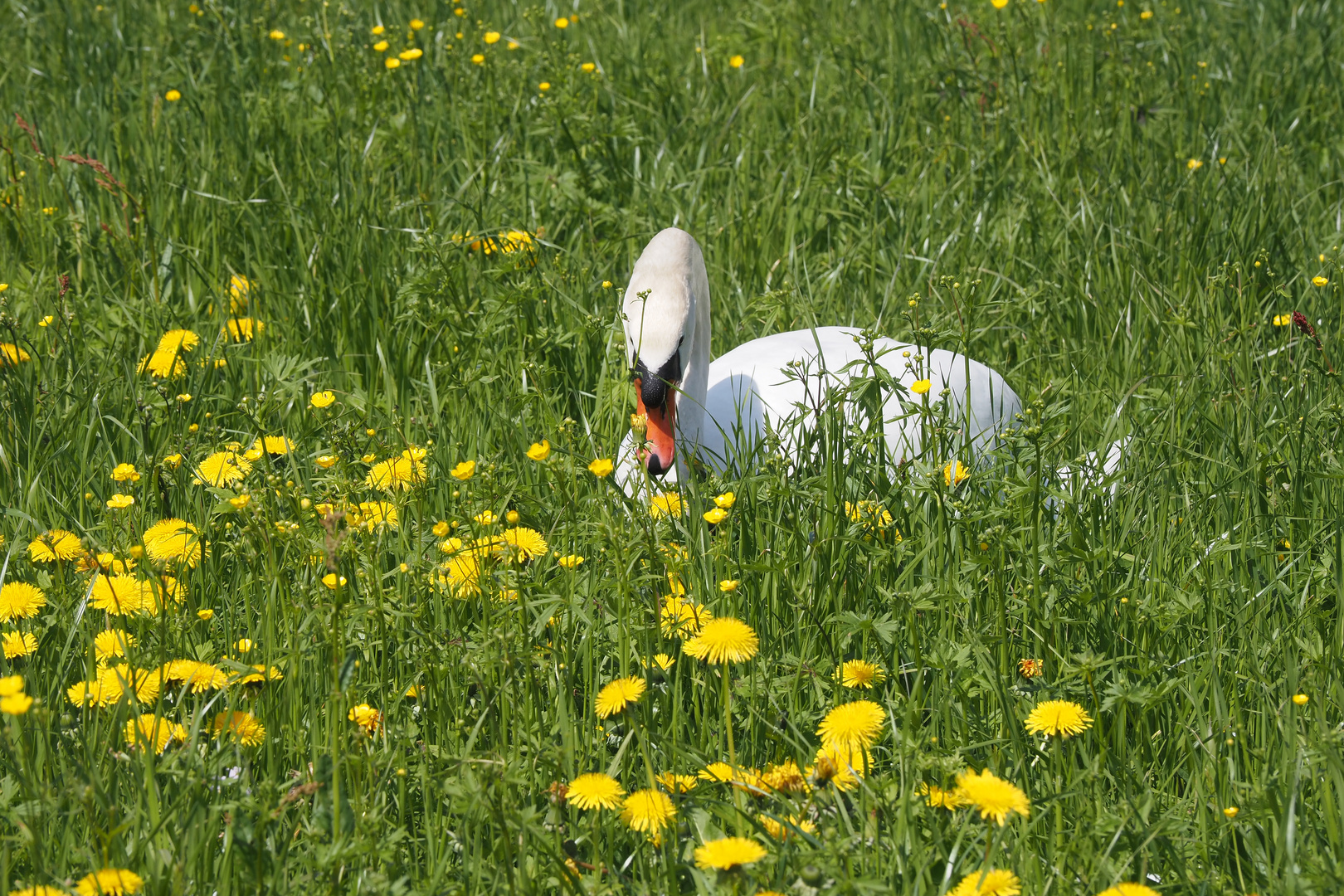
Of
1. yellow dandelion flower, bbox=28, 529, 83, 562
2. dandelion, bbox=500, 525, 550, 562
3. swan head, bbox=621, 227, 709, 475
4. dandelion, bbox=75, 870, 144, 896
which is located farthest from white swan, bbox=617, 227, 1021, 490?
dandelion, bbox=75, 870, 144, 896

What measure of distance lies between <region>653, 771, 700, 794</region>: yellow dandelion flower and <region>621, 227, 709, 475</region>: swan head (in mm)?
1086

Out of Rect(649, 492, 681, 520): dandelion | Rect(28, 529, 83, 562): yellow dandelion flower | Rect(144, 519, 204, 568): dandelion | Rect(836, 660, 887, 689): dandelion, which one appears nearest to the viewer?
Rect(836, 660, 887, 689): dandelion

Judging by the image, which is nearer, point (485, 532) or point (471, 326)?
point (485, 532)

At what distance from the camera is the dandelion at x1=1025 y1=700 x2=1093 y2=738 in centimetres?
213

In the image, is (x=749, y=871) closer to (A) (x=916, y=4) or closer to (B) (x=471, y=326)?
(B) (x=471, y=326)

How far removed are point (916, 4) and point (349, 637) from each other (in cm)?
541

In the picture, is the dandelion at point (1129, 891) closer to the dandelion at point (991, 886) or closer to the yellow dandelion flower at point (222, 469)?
the dandelion at point (991, 886)

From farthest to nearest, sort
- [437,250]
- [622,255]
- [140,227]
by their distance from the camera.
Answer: [622,255], [140,227], [437,250]

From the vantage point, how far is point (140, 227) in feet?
14.9

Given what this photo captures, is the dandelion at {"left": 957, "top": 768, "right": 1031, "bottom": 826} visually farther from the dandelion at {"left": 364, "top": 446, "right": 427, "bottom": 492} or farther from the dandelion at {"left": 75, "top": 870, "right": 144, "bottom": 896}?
the dandelion at {"left": 364, "top": 446, "right": 427, "bottom": 492}

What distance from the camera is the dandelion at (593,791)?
191 cm

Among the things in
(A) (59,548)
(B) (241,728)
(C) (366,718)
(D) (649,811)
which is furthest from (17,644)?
(D) (649,811)

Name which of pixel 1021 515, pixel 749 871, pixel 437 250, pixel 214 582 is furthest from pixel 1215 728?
pixel 437 250

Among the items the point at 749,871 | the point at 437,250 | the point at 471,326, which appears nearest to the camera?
the point at 749,871
